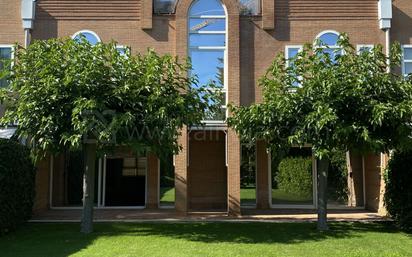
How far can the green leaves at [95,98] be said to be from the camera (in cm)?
1183

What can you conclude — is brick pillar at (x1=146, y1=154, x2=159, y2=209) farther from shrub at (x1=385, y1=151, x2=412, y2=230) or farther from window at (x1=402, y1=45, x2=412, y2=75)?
window at (x1=402, y1=45, x2=412, y2=75)

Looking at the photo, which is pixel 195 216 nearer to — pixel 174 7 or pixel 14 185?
pixel 14 185

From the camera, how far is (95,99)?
471 inches

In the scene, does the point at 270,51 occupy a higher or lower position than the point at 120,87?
higher

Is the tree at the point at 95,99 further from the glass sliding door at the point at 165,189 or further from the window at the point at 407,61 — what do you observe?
the window at the point at 407,61

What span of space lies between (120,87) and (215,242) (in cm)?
450

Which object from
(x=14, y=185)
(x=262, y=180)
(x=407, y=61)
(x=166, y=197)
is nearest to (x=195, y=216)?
(x=166, y=197)

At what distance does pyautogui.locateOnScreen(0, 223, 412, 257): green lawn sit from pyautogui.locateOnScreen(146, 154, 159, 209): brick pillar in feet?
12.9

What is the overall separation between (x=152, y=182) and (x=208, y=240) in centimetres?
687

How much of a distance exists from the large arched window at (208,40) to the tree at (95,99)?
4795mm

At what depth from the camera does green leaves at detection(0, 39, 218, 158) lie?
1183 centimetres

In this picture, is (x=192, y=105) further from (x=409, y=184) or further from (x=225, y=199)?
(x=225, y=199)

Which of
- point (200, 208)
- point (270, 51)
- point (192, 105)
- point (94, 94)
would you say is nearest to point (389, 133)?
point (192, 105)

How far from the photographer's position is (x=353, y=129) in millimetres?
11805
